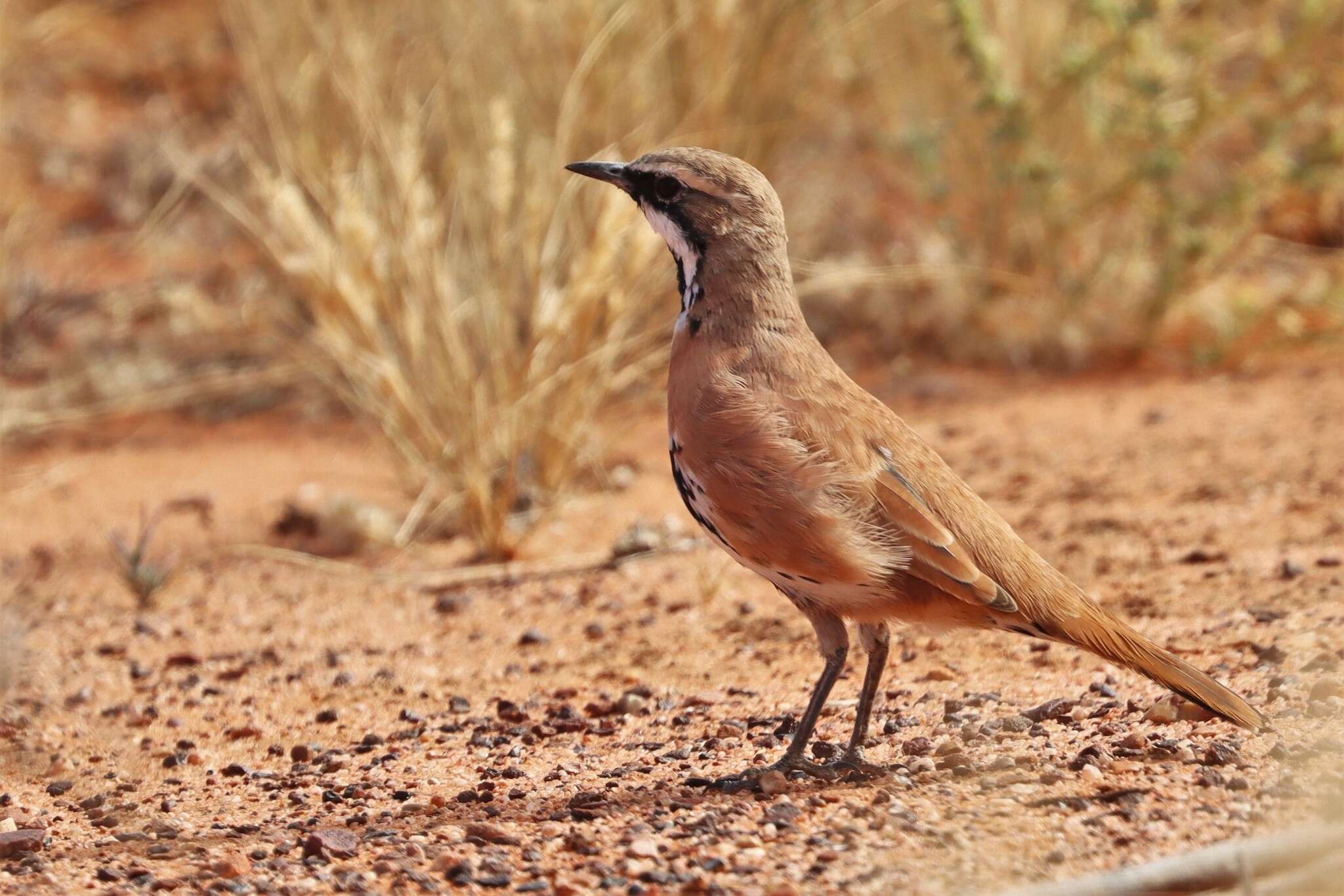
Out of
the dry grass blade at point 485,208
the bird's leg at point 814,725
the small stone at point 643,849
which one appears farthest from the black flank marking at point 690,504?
the dry grass blade at point 485,208

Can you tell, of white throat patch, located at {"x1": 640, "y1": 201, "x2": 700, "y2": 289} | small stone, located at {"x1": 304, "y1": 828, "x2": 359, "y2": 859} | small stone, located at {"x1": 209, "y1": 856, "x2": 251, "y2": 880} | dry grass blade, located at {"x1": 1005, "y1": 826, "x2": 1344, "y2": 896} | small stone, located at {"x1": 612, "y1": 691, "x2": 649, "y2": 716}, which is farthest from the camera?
small stone, located at {"x1": 612, "y1": 691, "x2": 649, "y2": 716}

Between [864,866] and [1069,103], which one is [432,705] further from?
[1069,103]

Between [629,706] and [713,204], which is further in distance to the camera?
[629,706]

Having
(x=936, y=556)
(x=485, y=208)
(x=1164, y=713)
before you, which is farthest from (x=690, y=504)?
(x=485, y=208)

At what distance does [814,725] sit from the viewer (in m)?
4.26

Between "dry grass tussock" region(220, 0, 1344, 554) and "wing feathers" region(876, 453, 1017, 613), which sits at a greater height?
"dry grass tussock" region(220, 0, 1344, 554)

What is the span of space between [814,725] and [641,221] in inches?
110

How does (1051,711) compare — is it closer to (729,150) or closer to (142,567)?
(142,567)

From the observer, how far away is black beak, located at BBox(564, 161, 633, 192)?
4.54m

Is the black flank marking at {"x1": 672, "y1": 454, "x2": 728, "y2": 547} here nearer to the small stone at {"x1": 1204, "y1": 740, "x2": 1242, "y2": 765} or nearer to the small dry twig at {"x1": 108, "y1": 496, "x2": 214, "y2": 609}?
the small stone at {"x1": 1204, "y1": 740, "x2": 1242, "y2": 765}

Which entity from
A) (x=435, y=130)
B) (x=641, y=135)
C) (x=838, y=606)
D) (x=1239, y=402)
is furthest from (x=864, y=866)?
(x=435, y=130)

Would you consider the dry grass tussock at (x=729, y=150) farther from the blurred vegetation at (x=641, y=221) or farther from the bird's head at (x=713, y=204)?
the bird's head at (x=713, y=204)

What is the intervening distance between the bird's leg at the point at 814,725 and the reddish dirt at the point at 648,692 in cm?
13

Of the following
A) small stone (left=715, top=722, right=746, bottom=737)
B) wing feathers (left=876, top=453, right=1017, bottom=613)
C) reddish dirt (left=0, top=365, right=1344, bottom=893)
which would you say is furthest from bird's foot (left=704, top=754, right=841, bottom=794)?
wing feathers (left=876, top=453, right=1017, bottom=613)
